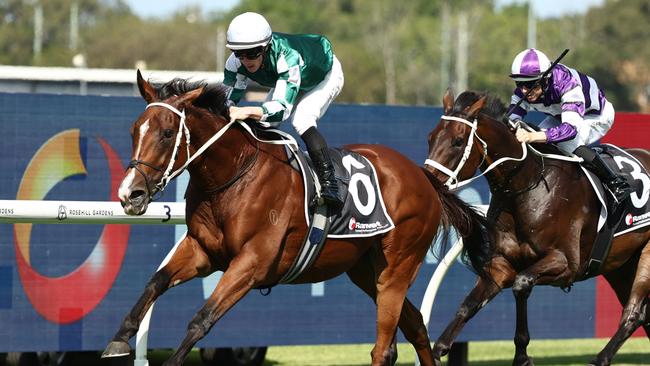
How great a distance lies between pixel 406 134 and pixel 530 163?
5.36 ft

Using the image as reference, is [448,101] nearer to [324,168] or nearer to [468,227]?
[468,227]

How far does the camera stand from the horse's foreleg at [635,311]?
267 inches

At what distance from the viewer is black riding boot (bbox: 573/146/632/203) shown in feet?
23.3

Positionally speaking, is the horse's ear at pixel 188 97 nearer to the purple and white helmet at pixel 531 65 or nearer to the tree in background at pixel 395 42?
the purple and white helmet at pixel 531 65

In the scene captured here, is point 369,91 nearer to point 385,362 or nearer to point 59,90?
point 59,90

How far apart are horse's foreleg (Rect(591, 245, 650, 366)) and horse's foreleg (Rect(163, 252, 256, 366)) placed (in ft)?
7.56

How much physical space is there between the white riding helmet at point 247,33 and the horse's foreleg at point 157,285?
93cm

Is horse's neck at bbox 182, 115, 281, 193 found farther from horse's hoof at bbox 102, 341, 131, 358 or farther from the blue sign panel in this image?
the blue sign panel

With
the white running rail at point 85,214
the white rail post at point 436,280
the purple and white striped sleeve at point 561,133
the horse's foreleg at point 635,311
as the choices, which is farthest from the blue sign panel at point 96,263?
the horse's foreleg at point 635,311

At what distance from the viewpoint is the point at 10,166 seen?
743cm

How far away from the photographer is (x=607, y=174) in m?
7.14

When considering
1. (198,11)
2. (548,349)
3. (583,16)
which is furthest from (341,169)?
(198,11)

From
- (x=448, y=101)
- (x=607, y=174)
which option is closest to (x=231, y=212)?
(x=448, y=101)

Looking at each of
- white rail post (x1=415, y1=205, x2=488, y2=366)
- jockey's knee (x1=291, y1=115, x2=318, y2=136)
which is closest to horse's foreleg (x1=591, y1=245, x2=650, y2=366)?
white rail post (x1=415, y1=205, x2=488, y2=366)
